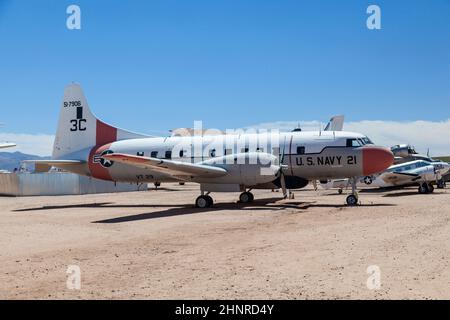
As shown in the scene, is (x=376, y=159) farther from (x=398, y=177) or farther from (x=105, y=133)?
(x=105, y=133)

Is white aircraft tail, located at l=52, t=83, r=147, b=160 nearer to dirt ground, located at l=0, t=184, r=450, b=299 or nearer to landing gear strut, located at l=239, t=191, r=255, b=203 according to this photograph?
landing gear strut, located at l=239, t=191, r=255, b=203

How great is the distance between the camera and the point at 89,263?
943 cm

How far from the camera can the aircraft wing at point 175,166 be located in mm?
20391

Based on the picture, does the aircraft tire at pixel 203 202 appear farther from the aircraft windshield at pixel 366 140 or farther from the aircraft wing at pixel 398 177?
the aircraft wing at pixel 398 177

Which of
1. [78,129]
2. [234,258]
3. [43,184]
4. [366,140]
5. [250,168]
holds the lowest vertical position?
[234,258]

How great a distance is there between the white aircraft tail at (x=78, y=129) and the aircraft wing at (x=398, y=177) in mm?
19451

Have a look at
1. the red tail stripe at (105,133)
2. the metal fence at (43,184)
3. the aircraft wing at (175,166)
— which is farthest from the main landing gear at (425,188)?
the metal fence at (43,184)

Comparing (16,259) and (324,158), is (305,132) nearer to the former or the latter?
(324,158)

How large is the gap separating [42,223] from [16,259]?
780 centimetres

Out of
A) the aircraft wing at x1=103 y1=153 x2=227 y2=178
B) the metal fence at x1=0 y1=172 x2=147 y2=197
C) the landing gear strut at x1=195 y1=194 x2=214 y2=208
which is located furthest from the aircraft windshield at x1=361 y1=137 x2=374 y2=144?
the metal fence at x1=0 y1=172 x2=147 y2=197

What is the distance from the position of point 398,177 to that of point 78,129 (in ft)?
77.9

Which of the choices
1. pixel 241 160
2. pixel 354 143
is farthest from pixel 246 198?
pixel 354 143

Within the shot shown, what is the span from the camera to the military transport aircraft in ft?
71.6

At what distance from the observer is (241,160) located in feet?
72.2
